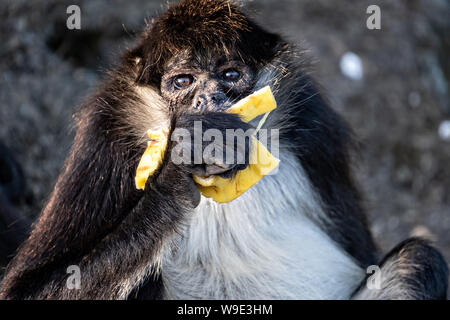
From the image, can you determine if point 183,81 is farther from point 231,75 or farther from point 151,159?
point 151,159

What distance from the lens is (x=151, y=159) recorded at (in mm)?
3701

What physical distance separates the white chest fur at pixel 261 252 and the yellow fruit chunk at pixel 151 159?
535mm

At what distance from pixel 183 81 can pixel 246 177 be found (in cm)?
86

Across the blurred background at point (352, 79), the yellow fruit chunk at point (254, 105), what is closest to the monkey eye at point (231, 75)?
the yellow fruit chunk at point (254, 105)

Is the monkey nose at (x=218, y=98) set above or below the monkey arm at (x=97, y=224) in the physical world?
above

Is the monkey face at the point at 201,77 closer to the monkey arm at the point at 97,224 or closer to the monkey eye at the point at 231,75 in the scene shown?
the monkey eye at the point at 231,75

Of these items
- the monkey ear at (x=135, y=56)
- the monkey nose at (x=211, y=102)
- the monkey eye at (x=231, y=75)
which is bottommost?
the monkey nose at (x=211, y=102)

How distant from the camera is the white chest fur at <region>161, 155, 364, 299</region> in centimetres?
424

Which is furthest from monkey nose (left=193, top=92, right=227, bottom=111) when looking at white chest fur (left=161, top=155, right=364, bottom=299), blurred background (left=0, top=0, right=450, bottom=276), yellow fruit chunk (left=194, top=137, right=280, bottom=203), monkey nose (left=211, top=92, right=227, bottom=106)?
blurred background (left=0, top=0, right=450, bottom=276)

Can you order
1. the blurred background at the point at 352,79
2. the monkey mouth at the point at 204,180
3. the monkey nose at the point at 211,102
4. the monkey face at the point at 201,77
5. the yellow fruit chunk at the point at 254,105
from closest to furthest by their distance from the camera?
the monkey mouth at the point at 204,180 → the yellow fruit chunk at the point at 254,105 → the monkey nose at the point at 211,102 → the monkey face at the point at 201,77 → the blurred background at the point at 352,79

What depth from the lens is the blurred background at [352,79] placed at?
7.09 m

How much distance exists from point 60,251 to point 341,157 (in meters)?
2.02

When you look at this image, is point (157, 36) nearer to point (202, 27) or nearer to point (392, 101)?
point (202, 27)

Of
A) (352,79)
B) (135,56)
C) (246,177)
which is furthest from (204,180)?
(352,79)
